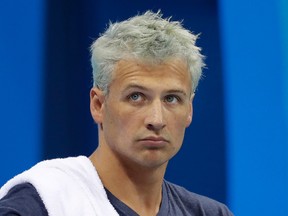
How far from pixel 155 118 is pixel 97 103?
12cm

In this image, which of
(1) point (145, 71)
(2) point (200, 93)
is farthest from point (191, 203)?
(2) point (200, 93)

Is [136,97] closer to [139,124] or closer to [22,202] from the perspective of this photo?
[139,124]

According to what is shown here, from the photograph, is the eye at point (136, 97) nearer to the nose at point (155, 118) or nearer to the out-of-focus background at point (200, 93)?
the nose at point (155, 118)

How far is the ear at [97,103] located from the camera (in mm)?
860

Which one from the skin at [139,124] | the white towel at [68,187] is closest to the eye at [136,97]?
the skin at [139,124]

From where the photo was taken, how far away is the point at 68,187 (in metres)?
0.79

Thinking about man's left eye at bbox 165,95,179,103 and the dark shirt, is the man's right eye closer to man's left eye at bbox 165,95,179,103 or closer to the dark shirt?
man's left eye at bbox 165,95,179,103

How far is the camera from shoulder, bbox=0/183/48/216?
72cm

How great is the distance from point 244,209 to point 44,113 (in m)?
0.48

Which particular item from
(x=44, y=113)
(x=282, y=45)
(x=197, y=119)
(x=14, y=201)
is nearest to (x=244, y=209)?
(x=197, y=119)

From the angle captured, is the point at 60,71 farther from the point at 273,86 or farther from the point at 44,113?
the point at 273,86

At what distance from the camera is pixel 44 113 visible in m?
1.24

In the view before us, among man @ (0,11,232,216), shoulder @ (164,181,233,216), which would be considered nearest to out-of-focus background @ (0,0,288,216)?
shoulder @ (164,181,233,216)

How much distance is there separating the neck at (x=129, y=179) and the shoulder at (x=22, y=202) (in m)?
0.12
